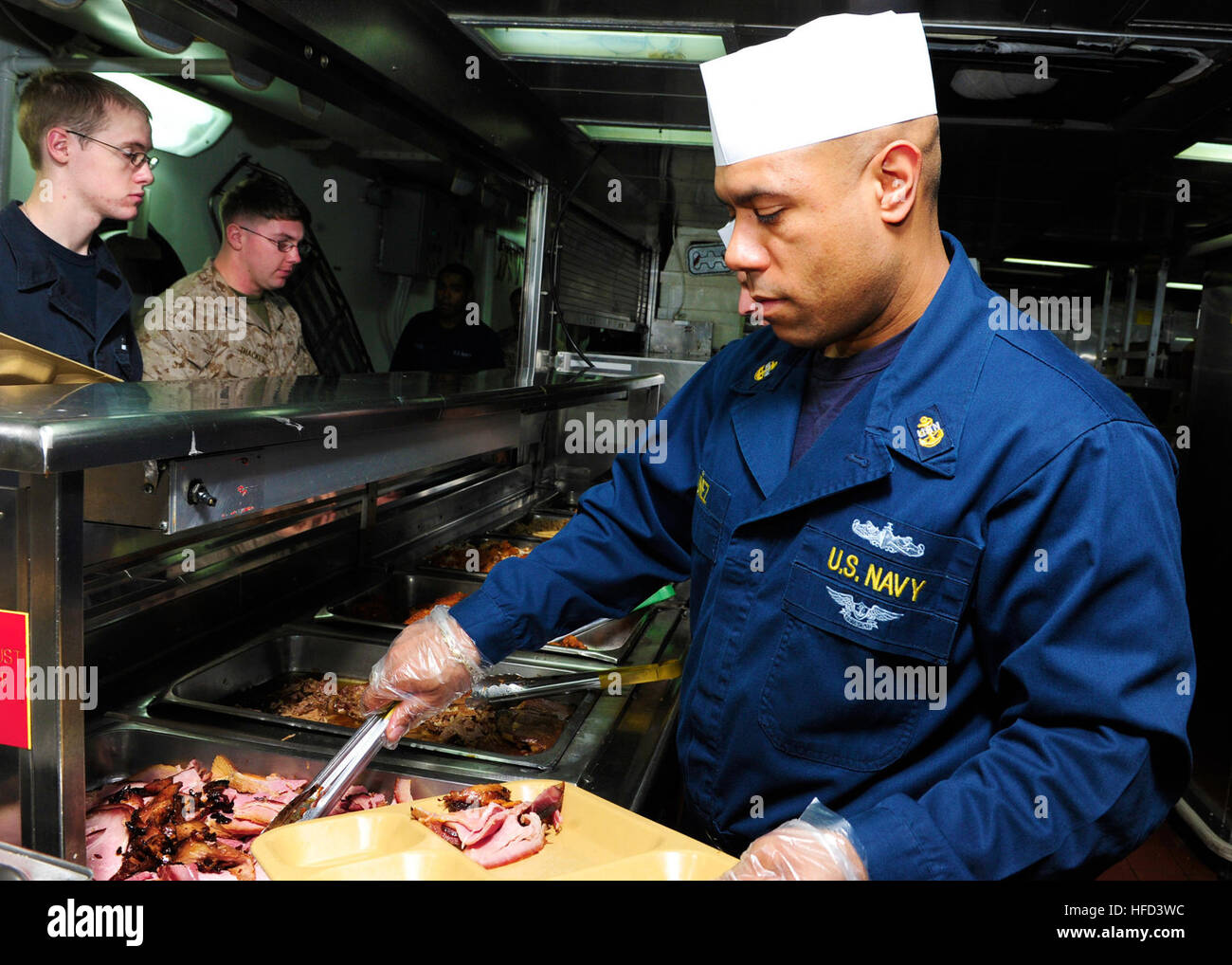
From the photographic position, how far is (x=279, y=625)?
2.30 m

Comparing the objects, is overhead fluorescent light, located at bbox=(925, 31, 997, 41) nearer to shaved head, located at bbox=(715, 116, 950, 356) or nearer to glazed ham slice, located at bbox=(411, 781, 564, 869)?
shaved head, located at bbox=(715, 116, 950, 356)

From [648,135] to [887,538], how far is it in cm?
267

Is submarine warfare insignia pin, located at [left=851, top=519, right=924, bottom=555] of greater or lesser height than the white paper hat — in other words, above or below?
below

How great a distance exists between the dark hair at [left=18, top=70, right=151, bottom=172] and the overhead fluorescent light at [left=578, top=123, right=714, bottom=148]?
71.5 inches

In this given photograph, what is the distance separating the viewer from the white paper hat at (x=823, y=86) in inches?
47.9

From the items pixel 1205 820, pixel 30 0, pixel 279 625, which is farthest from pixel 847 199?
pixel 1205 820

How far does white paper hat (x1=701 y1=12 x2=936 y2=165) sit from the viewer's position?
122 centimetres

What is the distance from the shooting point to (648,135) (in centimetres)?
348

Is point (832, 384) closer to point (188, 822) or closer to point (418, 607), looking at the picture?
point (188, 822)

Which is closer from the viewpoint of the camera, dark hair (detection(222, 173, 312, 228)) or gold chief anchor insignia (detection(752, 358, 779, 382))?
gold chief anchor insignia (detection(752, 358, 779, 382))

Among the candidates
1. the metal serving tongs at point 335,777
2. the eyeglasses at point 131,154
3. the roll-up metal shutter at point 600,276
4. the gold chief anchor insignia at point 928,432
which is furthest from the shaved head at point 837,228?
the roll-up metal shutter at point 600,276

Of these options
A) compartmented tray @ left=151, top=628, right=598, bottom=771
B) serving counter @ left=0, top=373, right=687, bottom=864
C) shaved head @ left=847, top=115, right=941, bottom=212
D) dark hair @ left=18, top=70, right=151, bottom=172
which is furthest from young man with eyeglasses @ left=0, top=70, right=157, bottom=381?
shaved head @ left=847, top=115, right=941, bottom=212

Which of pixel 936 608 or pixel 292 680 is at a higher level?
pixel 936 608

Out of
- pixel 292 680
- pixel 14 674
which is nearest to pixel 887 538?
pixel 14 674
